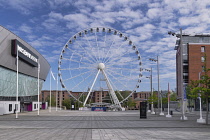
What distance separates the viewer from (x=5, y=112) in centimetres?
4688

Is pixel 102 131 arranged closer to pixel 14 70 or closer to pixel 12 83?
pixel 14 70

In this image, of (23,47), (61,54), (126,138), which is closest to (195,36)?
(61,54)

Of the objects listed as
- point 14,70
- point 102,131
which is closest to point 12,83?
point 14,70

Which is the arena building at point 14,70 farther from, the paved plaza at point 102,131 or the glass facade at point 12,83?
the paved plaza at point 102,131

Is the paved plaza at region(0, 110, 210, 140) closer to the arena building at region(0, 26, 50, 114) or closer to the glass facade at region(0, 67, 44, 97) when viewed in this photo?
the arena building at region(0, 26, 50, 114)

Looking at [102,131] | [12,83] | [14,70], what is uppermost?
[14,70]

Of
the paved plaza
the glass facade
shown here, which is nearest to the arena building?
the glass facade

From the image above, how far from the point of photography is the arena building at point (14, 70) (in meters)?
45.0

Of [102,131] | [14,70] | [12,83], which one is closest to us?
[102,131]

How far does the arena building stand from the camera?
45000mm

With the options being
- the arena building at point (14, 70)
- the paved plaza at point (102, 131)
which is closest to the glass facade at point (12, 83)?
the arena building at point (14, 70)

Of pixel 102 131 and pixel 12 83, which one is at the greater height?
pixel 12 83

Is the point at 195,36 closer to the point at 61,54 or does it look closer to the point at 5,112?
the point at 61,54

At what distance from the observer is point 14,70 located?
50.3 metres
